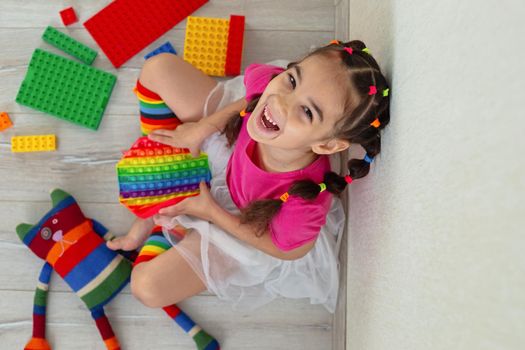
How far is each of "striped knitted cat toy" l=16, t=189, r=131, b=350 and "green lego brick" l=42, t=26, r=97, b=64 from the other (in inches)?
14.0

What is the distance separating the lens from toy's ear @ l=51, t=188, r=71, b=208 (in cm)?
113

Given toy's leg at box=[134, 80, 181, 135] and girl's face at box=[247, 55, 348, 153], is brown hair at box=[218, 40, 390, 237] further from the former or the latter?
toy's leg at box=[134, 80, 181, 135]

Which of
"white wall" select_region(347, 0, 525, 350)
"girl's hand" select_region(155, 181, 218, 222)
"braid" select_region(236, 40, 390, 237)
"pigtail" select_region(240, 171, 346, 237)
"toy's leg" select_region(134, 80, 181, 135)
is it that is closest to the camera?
"white wall" select_region(347, 0, 525, 350)

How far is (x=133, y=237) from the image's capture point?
1128 millimetres

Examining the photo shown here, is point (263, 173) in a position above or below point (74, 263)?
above

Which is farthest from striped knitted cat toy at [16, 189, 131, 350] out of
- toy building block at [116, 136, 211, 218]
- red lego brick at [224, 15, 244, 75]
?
red lego brick at [224, 15, 244, 75]

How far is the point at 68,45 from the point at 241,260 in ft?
2.27

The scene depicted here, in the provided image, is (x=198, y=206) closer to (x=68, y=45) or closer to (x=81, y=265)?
(x=81, y=265)

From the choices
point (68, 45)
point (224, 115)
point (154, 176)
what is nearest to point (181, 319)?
point (154, 176)

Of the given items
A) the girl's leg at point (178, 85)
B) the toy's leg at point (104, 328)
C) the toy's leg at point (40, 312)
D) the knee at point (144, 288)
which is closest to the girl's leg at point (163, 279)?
the knee at point (144, 288)

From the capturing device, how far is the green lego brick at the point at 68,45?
119 cm

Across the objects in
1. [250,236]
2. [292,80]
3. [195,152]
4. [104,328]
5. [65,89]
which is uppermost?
[292,80]

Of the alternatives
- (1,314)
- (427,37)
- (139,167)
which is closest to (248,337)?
(139,167)

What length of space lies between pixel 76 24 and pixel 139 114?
0.28 metres
